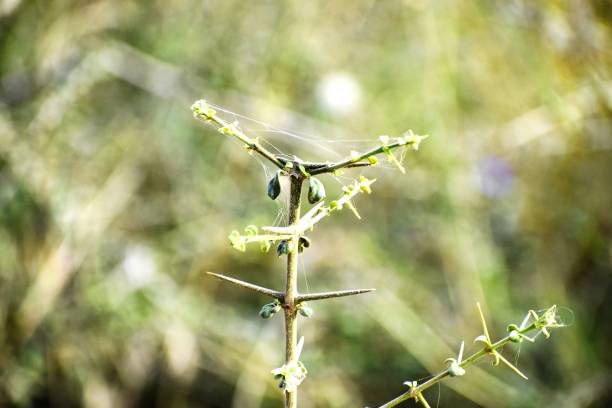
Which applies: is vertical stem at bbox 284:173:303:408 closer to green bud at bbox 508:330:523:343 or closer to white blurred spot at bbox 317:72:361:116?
green bud at bbox 508:330:523:343

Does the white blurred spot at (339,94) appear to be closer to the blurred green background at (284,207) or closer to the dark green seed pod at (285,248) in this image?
the blurred green background at (284,207)

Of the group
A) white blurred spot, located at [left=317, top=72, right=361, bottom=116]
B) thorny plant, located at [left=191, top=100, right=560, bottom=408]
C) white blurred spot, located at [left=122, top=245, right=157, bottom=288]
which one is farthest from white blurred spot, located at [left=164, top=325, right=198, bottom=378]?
thorny plant, located at [left=191, top=100, right=560, bottom=408]

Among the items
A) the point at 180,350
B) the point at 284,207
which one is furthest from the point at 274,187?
the point at 180,350

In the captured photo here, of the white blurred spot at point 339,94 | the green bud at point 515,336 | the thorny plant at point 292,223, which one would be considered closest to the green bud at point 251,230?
the thorny plant at point 292,223

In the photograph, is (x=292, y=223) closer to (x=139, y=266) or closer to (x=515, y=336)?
(x=515, y=336)

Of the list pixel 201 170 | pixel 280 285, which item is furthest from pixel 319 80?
pixel 280 285

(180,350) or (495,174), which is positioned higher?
(495,174)

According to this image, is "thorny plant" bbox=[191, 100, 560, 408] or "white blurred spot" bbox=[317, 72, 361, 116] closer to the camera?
"thorny plant" bbox=[191, 100, 560, 408]
